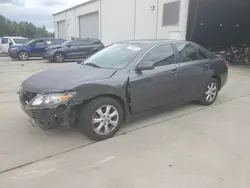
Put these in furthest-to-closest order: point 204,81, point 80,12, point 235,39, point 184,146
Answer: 1. point 80,12
2. point 235,39
3. point 204,81
4. point 184,146

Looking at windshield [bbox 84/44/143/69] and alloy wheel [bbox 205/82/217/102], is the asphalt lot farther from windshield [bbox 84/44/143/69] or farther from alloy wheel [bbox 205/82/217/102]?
windshield [bbox 84/44/143/69]

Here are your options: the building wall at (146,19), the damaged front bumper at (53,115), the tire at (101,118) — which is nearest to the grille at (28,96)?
the damaged front bumper at (53,115)

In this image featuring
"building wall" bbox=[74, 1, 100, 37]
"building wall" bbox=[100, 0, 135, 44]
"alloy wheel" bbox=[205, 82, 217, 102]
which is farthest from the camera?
"building wall" bbox=[74, 1, 100, 37]

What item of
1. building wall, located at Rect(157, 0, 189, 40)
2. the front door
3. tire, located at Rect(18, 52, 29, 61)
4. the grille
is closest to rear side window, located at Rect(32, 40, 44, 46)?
tire, located at Rect(18, 52, 29, 61)

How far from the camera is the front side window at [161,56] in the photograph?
411 centimetres

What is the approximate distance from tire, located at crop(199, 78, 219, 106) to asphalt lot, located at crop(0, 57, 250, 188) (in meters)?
0.58

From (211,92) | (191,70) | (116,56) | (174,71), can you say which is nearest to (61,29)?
(211,92)

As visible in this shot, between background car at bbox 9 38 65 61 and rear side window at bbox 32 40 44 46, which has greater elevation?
rear side window at bbox 32 40 44 46

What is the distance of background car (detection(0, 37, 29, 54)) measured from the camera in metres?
19.1

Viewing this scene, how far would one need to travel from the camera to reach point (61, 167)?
288cm

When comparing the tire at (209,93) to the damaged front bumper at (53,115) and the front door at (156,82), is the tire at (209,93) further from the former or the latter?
the damaged front bumper at (53,115)

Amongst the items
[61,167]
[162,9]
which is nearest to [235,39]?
[162,9]

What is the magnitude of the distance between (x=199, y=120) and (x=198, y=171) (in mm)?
1745

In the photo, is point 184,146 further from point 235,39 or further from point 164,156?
point 235,39
